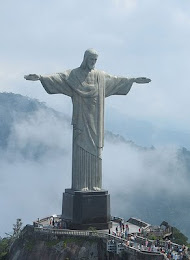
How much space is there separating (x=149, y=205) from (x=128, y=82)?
153 m

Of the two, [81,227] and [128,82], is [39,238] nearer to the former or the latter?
[81,227]

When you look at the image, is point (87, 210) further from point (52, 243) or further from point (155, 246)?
point (155, 246)

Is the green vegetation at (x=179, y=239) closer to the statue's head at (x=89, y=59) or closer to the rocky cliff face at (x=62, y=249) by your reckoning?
the rocky cliff face at (x=62, y=249)

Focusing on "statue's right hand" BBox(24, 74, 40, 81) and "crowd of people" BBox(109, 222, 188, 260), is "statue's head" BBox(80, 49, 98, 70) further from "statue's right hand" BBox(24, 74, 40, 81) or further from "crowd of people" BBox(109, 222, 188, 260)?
"crowd of people" BBox(109, 222, 188, 260)

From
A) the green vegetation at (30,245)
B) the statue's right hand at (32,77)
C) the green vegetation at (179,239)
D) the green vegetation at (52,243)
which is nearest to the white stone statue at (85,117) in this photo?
the statue's right hand at (32,77)

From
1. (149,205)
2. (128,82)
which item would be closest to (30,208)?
(149,205)

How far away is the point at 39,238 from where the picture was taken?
2464cm

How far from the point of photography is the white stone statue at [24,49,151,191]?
2650 centimetres

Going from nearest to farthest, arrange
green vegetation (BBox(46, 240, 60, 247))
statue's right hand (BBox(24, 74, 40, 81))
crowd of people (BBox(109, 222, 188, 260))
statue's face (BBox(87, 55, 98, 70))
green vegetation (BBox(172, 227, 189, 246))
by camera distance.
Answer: crowd of people (BBox(109, 222, 188, 260)), green vegetation (BBox(46, 240, 60, 247)), statue's right hand (BBox(24, 74, 40, 81)), statue's face (BBox(87, 55, 98, 70)), green vegetation (BBox(172, 227, 189, 246))

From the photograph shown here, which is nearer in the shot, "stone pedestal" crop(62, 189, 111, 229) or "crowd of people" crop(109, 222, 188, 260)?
"crowd of people" crop(109, 222, 188, 260)

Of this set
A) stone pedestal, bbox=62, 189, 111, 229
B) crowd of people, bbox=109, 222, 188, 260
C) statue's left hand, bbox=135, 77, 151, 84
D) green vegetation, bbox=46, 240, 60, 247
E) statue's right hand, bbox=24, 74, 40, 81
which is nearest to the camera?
crowd of people, bbox=109, 222, 188, 260

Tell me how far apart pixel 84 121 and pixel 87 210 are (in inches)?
205

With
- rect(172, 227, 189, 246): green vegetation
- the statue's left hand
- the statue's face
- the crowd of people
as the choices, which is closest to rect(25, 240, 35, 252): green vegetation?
the crowd of people

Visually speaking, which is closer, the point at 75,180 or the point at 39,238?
the point at 39,238
